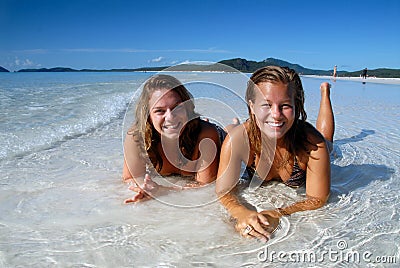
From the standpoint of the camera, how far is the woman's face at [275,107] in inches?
94.0

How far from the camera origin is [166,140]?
3.03 metres

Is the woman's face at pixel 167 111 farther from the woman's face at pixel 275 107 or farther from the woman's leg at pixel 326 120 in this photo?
the woman's leg at pixel 326 120

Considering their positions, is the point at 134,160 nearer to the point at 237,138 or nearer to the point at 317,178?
the point at 237,138

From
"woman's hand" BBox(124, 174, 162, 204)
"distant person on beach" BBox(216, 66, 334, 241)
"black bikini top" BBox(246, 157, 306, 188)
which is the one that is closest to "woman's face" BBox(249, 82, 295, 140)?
"distant person on beach" BBox(216, 66, 334, 241)

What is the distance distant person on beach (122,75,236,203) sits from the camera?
2779 mm

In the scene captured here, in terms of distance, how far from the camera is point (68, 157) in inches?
169

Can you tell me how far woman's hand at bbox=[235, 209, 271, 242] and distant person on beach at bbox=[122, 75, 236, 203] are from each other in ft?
2.81

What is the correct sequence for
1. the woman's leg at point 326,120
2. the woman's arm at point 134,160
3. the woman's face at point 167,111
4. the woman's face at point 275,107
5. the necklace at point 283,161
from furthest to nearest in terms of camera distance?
the woman's leg at point 326,120 < the woman's arm at point 134,160 < the necklace at point 283,161 < the woman's face at point 167,111 < the woman's face at point 275,107

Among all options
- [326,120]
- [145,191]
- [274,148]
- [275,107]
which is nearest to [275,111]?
[275,107]

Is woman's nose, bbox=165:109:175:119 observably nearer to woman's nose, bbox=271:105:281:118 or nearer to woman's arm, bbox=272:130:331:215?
woman's nose, bbox=271:105:281:118

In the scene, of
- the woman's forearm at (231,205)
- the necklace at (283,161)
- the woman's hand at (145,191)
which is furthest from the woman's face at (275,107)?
the woman's hand at (145,191)

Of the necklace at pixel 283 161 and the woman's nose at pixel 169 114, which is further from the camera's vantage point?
the necklace at pixel 283 161

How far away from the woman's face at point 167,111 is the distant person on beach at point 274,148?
1.51 ft

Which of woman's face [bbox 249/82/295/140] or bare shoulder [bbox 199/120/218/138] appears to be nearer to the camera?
woman's face [bbox 249/82/295/140]
